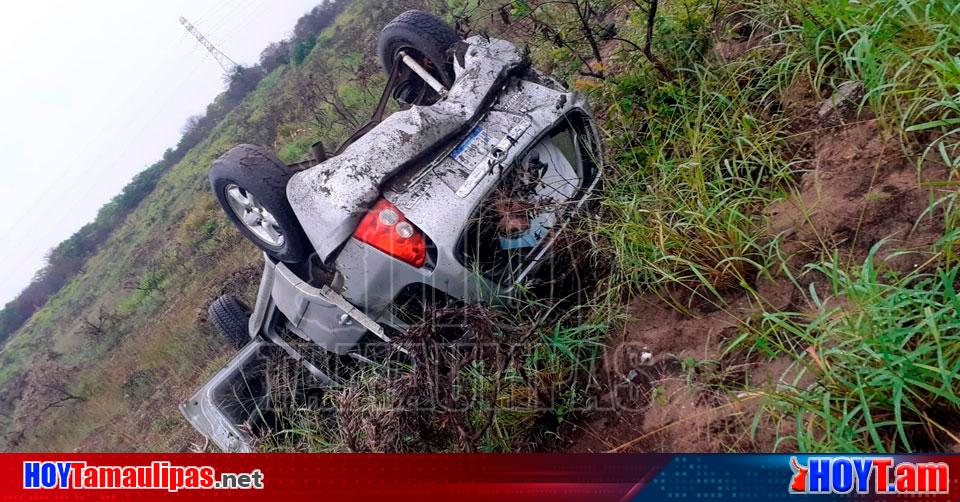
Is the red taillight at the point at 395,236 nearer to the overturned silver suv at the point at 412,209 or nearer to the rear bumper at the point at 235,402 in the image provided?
the overturned silver suv at the point at 412,209

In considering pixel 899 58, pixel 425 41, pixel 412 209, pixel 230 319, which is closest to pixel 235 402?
pixel 230 319

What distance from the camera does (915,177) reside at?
88.1 inches

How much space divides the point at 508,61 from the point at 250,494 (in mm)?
2531

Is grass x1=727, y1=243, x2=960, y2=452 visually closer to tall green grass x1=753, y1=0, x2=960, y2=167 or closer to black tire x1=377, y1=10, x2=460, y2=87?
tall green grass x1=753, y1=0, x2=960, y2=167

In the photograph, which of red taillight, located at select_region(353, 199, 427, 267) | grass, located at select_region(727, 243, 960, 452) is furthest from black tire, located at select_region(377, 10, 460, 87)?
grass, located at select_region(727, 243, 960, 452)

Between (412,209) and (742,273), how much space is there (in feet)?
4.79

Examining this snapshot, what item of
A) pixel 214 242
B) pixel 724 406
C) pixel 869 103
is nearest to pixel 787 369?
pixel 724 406

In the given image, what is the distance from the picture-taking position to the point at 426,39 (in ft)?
13.0

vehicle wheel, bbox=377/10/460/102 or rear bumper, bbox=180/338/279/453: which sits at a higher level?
vehicle wheel, bbox=377/10/460/102

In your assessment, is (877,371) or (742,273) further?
(742,273)

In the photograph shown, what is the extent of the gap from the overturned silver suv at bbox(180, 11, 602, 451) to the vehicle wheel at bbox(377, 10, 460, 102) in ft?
1.09

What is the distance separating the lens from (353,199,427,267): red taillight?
2.76m

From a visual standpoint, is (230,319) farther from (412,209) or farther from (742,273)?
(742,273)

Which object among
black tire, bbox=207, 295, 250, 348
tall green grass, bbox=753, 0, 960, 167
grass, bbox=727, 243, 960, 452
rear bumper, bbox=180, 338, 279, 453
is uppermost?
black tire, bbox=207, 295, 250, 348
